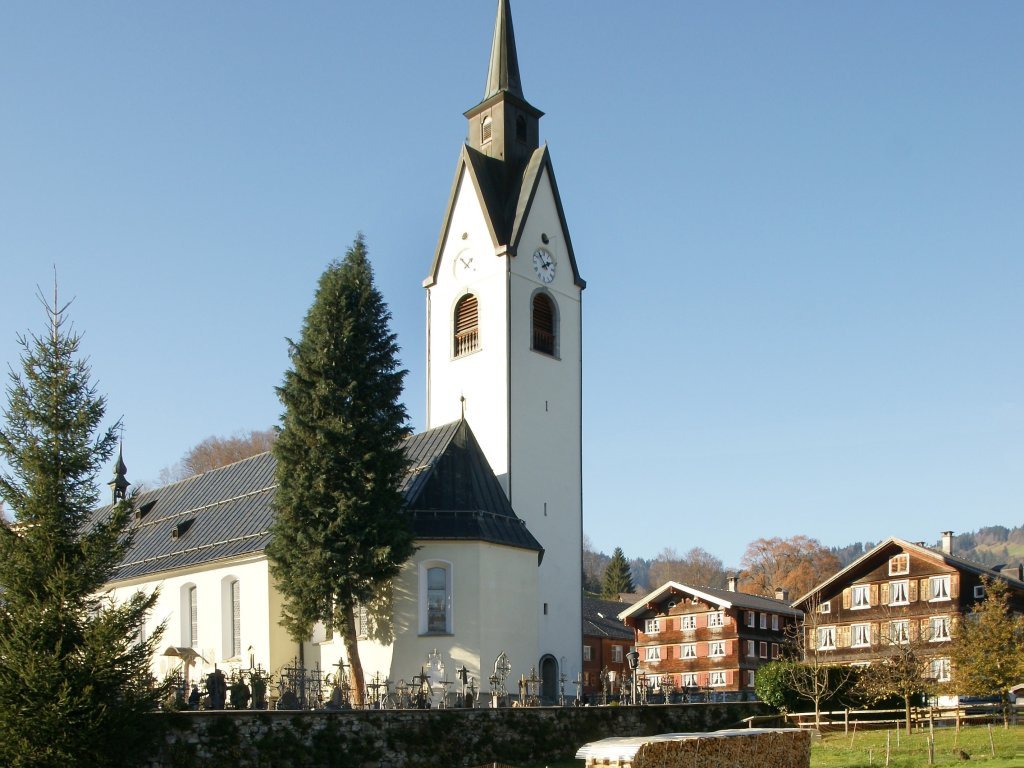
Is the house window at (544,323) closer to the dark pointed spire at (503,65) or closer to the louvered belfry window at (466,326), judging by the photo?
the louvered belfry window at (466,326)

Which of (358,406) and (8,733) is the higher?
(358,406)

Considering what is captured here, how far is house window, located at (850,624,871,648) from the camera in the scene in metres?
50.8

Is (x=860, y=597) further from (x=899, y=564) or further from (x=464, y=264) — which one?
(x=464, y=264)

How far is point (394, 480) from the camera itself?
36.5 meters

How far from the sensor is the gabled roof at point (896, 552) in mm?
47000

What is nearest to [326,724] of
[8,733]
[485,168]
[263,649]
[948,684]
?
[8,733]

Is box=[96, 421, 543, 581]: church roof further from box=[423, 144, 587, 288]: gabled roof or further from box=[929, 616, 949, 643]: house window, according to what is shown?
box=[929, 616, 949, 643]: house window

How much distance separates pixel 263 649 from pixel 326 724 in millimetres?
13178

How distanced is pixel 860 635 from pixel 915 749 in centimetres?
2319

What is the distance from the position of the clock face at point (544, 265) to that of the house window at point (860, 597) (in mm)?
19456

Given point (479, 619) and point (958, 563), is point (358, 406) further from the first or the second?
point (958, 563)

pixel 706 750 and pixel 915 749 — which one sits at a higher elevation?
pixel 706 750

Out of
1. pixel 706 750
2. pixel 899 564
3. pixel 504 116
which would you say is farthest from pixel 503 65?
pixel 706 750

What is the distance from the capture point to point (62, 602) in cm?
2362
